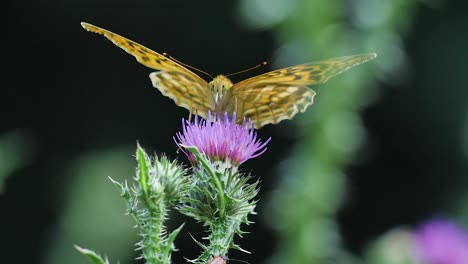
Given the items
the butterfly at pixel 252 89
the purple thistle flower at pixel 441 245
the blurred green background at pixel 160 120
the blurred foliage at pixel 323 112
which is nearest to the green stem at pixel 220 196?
the butterfly at pixel 252 89

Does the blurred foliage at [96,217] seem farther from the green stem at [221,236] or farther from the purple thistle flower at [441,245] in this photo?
the green stem at [221,236]

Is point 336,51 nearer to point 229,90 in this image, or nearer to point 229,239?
point 229,90

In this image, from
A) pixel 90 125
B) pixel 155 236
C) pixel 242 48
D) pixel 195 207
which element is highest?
pixel 242 48

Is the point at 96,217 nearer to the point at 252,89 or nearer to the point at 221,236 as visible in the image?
the point at 252,89

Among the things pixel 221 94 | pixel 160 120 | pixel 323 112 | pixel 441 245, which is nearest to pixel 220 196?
pixel 221 94

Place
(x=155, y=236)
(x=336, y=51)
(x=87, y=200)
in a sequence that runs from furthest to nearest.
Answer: (x=87, y=200) → (x=336, y=51) → (x=155, y=236)

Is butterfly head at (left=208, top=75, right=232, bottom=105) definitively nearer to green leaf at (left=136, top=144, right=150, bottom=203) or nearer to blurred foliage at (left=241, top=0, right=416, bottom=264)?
green leaf at (left=136, top=144, right=150, bottom=203)

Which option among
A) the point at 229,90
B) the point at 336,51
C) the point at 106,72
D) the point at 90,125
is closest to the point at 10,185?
the point at 90,125
